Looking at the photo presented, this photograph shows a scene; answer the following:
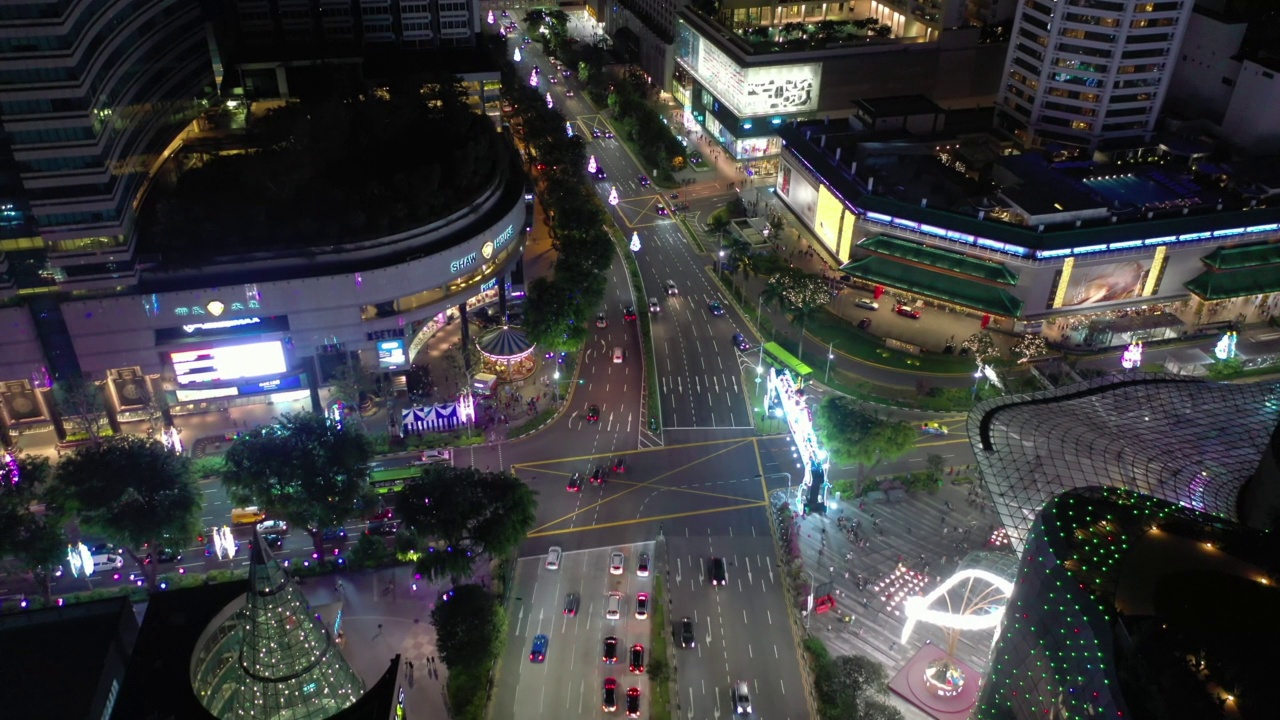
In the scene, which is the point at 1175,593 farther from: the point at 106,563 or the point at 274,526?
the point at 106,563

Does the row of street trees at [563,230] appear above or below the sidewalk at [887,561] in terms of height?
above

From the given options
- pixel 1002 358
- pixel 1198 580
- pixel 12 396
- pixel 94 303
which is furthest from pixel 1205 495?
pixel 12 396

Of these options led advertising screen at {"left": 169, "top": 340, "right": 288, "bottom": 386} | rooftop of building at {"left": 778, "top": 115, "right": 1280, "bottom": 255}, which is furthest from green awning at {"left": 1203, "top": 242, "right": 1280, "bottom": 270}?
led advertising screen at {"left": 169, "top": 340, "right": 288, "bottom": 386}

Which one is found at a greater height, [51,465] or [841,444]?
[841,444]

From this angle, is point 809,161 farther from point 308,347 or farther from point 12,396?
point 12,396

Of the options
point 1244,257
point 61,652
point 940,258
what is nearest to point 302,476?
point 61,652

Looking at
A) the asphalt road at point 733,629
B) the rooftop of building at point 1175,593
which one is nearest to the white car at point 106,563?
the asphalt road at point 733,629

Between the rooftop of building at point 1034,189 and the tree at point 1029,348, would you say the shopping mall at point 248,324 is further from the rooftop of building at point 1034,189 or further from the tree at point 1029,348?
the tree at point 1029,348
